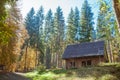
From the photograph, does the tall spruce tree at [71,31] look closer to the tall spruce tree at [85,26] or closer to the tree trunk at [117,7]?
the tall spruce tree at [85,26]

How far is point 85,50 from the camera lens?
33.8m

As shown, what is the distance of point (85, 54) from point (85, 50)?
52.9 inches

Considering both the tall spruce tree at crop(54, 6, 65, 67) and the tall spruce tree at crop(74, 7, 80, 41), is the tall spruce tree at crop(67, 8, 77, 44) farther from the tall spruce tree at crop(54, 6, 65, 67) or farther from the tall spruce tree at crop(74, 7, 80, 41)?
the tall spruce tree at crop(54, 6, 65, 67)

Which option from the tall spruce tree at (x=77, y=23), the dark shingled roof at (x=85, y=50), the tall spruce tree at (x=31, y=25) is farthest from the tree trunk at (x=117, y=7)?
the tall spruce tree at (x=77, y=23)

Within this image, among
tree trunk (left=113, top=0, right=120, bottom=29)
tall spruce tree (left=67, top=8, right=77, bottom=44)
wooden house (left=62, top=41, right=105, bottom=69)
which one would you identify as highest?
tall spruce tree (left=67, top=8, right=77, bottom=44)

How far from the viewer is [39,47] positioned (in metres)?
53.3

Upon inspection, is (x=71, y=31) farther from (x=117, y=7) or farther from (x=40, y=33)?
(x=117, y=7)

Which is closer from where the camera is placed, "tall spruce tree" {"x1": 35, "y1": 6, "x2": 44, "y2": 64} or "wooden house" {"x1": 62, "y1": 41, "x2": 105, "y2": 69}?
"wooden house" {"x1": 62, "y1": 41, "x2": 105, "y2": 69}

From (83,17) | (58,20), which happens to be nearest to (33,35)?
(58,20)

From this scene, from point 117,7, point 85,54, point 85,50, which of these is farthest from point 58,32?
point 117,7

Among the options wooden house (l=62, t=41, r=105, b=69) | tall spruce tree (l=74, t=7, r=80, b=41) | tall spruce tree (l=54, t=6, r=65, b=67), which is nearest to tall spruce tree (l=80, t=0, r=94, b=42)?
tall spruce tree (l=74, t=7, r=80, b=41)

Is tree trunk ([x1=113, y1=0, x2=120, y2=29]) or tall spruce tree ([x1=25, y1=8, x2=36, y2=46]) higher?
tall spruce tree ([x1=25, y1=8, x2=36, y2=46])

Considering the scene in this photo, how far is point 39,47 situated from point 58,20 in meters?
12.0

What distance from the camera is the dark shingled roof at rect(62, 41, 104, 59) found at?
31741 millimetres
